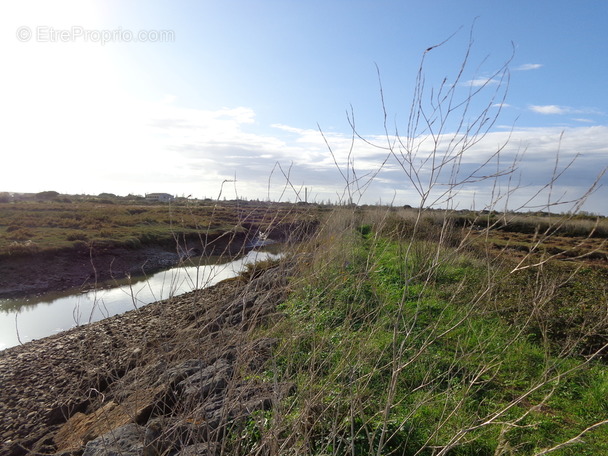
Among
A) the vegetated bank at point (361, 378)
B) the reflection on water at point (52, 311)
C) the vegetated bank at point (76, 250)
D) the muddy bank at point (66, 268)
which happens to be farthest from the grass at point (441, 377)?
the muddy bank at point (66, 268)

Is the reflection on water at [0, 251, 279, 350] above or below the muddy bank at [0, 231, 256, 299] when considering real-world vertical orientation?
below

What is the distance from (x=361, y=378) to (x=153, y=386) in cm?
242

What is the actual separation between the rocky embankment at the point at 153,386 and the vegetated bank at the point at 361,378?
A: 30 mm

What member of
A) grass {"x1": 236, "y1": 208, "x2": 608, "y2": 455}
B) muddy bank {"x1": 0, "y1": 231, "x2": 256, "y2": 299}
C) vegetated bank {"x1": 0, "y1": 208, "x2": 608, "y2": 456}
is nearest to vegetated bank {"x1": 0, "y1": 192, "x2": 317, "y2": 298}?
muddy bank {"x1": 0, "y1": 231, "x2": 256, "y2": 299}

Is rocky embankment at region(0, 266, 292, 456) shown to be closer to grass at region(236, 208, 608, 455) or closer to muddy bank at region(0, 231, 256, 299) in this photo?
grass at region(236, 208, 608, 455)

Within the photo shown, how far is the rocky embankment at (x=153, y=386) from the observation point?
312 cm

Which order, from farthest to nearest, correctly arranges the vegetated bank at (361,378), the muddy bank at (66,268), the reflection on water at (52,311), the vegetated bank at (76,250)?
the vegetated bank at (76,250), the muddy bank at (66,268), the reflection on water at (52,311), the vegetated bank at (361,378)

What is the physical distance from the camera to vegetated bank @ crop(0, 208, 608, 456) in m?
2.65

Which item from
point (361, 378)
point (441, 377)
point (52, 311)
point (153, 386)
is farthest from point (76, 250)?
point (361, 378)

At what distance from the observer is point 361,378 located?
8.39ft

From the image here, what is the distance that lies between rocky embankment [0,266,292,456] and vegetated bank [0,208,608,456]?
0.03 m

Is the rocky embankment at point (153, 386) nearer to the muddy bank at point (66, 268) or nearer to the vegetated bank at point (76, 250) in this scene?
the vegetated bank at point (76, 250)

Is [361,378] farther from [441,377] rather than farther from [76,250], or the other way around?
[76,250]

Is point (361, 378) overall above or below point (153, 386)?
above
